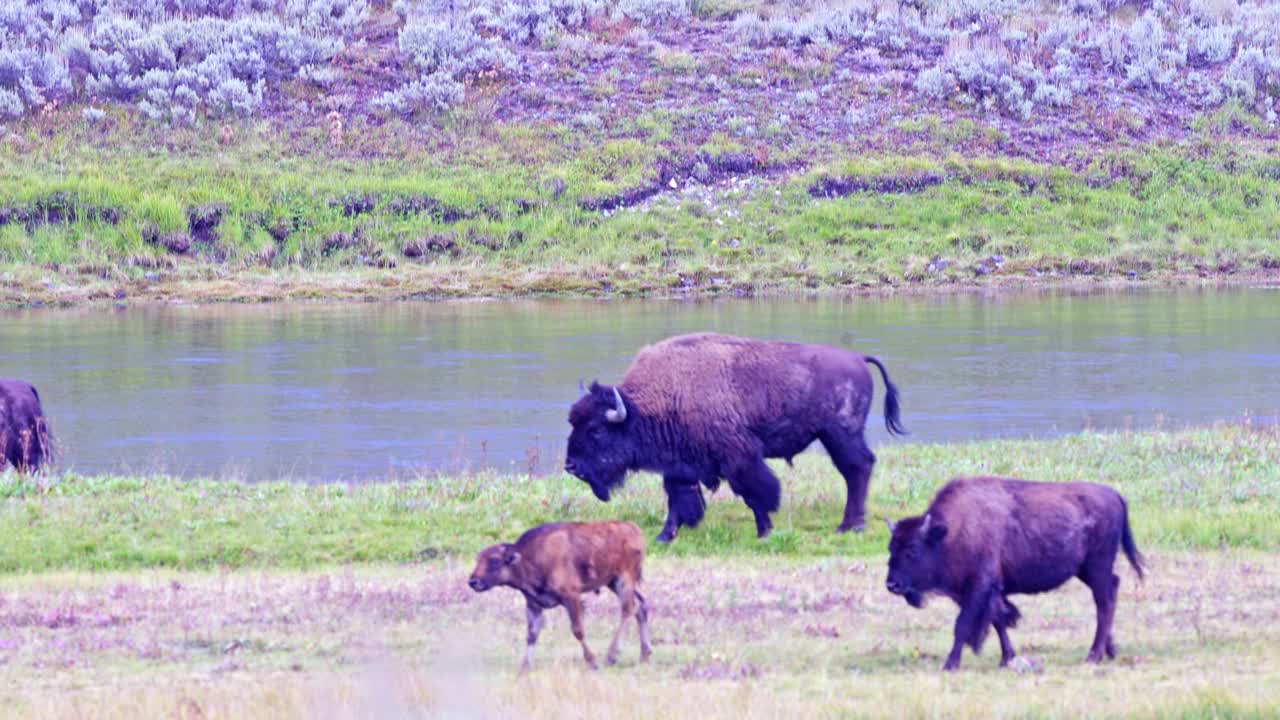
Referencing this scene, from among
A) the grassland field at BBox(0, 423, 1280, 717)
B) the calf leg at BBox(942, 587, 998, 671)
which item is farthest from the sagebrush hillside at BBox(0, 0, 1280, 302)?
the calf leg at BBox(942, 587, 998, 671)

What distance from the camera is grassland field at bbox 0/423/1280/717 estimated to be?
8453 millimetres

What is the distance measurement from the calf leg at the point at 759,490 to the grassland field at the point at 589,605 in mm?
211

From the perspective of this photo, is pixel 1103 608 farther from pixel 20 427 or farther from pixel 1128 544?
pixel 20 427

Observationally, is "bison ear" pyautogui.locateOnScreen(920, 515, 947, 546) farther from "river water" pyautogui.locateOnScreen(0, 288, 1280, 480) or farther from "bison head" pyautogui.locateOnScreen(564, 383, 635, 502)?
"river water" pyautogui.locateOnScreen(0, 288, 1280, 480)

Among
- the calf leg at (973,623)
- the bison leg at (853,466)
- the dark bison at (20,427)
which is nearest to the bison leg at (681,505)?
the bison leg at (853,466)

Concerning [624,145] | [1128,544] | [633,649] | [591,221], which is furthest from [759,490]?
[624,145]

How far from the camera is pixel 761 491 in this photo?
48.5ft

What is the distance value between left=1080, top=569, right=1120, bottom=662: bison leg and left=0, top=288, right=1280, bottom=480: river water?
8524 mm

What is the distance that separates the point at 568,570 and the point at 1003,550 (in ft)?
7.74

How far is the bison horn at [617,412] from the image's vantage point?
14.7 metres

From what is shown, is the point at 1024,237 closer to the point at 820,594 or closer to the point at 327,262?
the point at 327,262

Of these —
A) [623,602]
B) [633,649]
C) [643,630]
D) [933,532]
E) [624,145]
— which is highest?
[624,145]

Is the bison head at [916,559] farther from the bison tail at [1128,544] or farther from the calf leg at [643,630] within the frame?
the calf leg at [643,630]

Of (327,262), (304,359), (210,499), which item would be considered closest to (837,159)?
(327,262)
